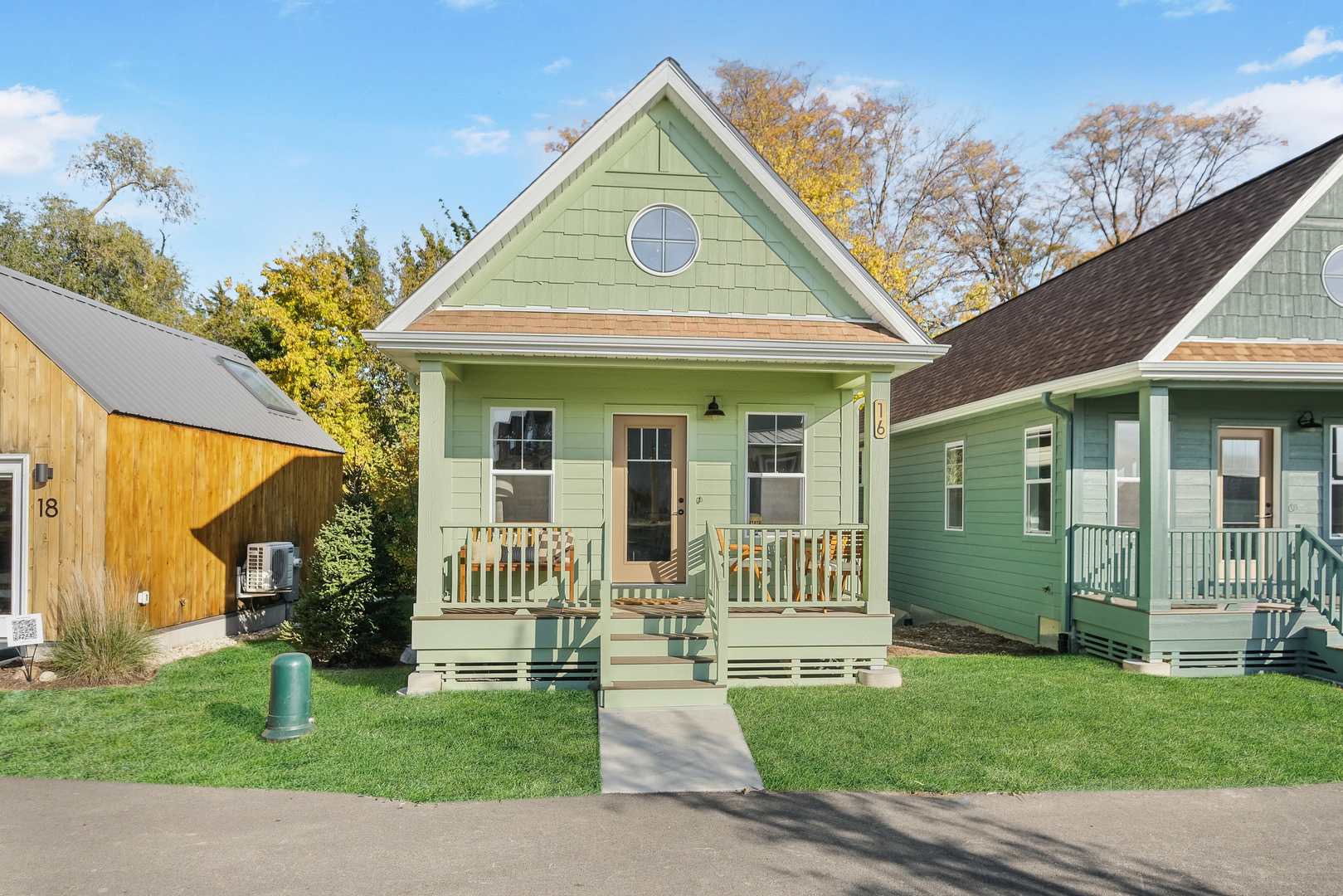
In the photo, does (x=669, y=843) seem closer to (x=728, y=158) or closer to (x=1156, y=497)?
(x=1156, y=497)

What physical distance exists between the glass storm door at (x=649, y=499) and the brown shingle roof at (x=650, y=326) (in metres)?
1.31

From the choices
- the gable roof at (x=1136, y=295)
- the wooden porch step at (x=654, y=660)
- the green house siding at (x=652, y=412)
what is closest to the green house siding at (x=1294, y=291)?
the gable roof at (x=1136, y=295)

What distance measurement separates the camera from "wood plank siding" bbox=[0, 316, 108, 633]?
10078 millimetres

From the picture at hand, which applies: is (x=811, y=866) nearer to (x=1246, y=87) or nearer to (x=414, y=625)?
(x=414, y=625)

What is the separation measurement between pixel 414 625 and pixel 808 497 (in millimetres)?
4543

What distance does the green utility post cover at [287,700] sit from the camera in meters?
7.11

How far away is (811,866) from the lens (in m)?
4.91

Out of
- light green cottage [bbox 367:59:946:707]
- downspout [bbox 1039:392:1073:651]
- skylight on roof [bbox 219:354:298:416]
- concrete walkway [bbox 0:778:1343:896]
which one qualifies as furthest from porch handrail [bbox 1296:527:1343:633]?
skylight on roof [bbox 219:354:298:416]

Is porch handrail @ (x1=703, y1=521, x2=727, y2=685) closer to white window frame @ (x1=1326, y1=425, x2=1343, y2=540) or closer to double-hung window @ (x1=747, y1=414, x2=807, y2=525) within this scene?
double-hung window @ (x1=747, y1=414, x2=807, y2=525)

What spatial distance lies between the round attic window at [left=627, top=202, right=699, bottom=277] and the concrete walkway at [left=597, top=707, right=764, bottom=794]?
15.2ft

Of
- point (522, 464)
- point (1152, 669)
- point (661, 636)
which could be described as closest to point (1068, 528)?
point (1152, 669)

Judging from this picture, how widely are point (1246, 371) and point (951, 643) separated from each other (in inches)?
192

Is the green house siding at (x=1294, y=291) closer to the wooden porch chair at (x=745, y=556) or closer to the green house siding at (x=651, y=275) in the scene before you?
the green house siding at (x=651, y=275)

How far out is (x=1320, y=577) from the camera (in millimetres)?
9523
